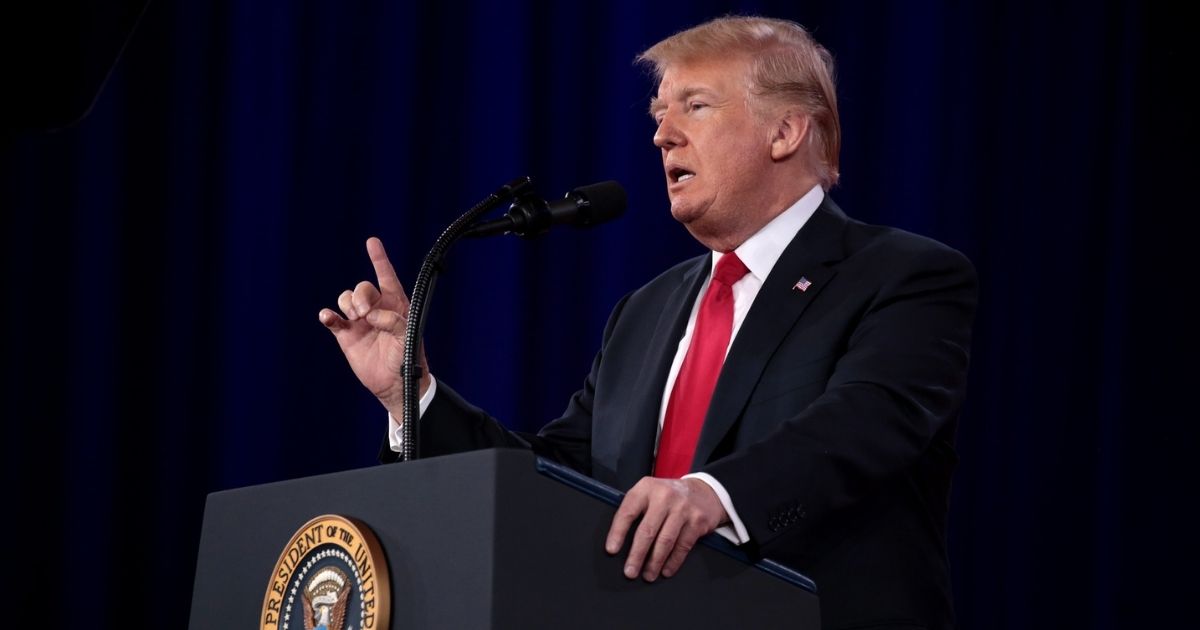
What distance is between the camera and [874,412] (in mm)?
1664

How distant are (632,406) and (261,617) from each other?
87 centimetres

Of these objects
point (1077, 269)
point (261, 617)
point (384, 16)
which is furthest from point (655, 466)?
point (384, 16)

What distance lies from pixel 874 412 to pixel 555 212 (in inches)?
17.8

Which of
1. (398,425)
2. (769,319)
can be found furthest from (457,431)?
(769,319)

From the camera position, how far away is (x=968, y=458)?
3301 millimetres

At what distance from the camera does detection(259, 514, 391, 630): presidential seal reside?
125cm

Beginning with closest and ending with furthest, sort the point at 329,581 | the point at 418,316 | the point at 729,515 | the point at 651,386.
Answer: the point at 329,581
the point at 729,515
the point at 418,316
the point at 651,386

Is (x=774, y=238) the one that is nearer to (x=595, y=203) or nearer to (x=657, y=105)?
(x=657, y=105)

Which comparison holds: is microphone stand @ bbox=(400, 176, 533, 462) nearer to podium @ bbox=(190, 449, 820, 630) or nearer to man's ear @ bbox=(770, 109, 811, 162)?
podium @ bbox=(190, 449, 820, 630)

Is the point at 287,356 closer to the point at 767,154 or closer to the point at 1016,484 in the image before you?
the point at 767,154

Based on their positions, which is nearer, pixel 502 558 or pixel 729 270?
pixel 502 558

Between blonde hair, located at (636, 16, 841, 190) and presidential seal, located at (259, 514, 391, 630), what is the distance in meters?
1.27

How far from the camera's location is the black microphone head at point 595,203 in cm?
170

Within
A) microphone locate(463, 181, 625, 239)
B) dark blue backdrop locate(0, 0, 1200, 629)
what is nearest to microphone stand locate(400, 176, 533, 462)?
microphone locate(463, 181, 625, 239)
